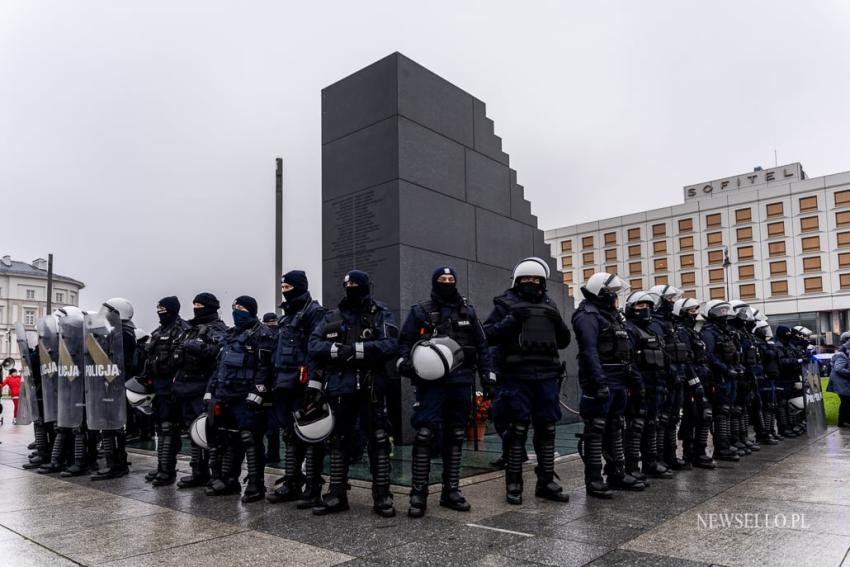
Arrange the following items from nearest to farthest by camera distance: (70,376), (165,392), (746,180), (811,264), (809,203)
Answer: (165,392) → (70,376) → (809,203) → (811,264) → (746,180)

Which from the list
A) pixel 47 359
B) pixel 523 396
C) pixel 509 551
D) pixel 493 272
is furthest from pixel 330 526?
pixel 493 272

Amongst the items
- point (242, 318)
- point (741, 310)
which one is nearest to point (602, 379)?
point (242, 318)

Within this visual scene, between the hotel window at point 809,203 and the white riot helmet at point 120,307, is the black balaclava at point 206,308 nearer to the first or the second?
the white riot helmet at point 120,307

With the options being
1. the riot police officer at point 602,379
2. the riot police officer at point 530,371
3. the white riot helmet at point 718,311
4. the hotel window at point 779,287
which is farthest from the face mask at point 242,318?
the hotel window at point 779,287

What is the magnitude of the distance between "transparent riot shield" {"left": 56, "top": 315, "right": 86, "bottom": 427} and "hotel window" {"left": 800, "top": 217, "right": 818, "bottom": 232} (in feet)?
226

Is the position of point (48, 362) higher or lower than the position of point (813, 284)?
lower

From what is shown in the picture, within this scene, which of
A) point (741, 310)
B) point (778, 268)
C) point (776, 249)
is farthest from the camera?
point (778, 268)

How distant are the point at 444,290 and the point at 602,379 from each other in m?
1.78

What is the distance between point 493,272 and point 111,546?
8202mm

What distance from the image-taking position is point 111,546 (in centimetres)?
486

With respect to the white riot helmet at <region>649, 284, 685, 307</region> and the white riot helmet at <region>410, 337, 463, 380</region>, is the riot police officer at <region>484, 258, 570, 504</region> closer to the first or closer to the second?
the white riot helmet at <region>410, 337, 463, 380</region>

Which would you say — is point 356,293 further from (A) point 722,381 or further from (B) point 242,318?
(A) point 722,381

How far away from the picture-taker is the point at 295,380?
6266 mm

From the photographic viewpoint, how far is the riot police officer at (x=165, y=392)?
756cm
